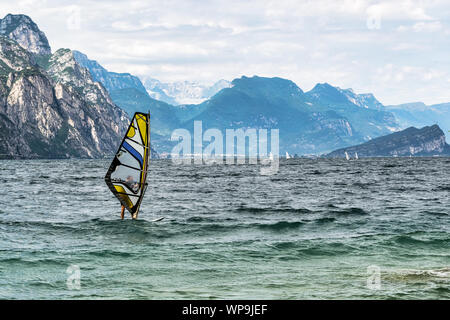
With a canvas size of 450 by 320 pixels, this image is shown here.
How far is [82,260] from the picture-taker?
Answer: 21172mm

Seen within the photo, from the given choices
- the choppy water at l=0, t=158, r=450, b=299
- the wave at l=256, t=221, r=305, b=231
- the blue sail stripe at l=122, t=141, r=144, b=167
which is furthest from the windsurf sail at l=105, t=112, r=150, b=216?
the wave at l=256, t=221, r=305, b=231

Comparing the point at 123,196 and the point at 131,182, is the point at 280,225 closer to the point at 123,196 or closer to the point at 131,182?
the point at 131,182

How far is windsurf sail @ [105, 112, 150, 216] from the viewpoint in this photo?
96.0ft

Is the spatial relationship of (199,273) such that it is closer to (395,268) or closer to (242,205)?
(395,268)

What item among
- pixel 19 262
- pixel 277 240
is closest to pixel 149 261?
pixel 19 262

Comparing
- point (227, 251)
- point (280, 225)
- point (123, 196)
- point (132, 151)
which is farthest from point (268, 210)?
point (227, 251)

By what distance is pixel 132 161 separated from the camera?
97.1 feet

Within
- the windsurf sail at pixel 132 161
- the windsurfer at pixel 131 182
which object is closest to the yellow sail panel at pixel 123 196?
the windsurf sail at pixel 132 161

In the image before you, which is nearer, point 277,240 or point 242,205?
point 277,240

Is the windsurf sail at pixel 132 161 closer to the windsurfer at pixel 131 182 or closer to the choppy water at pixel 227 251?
the windsurfer at pixel 131 182

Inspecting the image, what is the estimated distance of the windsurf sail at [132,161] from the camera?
96.0ft
